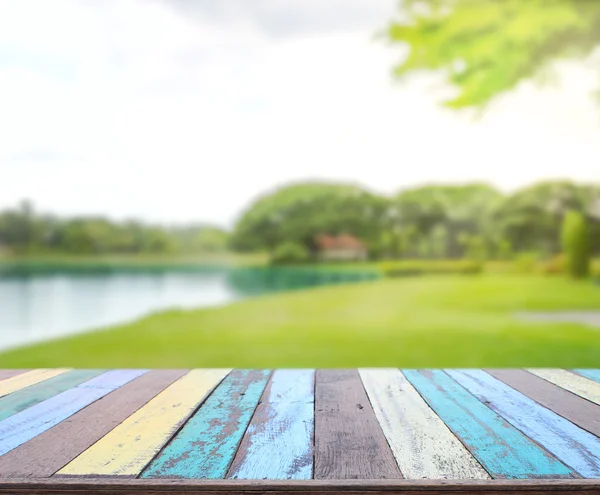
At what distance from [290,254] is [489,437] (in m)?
3.47

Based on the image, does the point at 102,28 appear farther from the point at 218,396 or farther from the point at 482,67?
the point at 218,396

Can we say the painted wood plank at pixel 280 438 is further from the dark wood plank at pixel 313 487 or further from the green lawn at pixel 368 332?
the green lawn at pixel 368 332

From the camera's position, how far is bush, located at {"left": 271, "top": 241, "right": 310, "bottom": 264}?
4.39 meters

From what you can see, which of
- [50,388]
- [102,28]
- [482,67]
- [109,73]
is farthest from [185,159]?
[50,388]

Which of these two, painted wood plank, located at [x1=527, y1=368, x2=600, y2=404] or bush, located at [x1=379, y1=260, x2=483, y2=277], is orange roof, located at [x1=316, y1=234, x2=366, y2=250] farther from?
painted wood plank, located at [x1=527, y1=368, x2=600, y2=404]

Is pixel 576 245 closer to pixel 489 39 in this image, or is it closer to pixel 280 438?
pixel 489 39

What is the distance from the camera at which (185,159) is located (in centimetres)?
405

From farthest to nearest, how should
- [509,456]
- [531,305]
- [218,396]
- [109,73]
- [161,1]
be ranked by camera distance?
[531,305] → [109,73] → [161,1] → [218,396] → [509,456]

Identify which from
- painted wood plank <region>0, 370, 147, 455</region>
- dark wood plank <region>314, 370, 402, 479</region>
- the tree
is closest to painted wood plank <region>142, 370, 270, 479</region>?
dark wood plank <region>314, 370, 402, 479</region>

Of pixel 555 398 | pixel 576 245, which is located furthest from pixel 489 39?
pixel 555 398

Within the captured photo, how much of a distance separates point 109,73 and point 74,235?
1.28 metres

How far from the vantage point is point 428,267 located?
440 centimetres

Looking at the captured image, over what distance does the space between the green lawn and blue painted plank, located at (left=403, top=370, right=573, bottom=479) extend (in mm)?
1915

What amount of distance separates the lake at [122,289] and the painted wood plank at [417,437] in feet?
9.90
